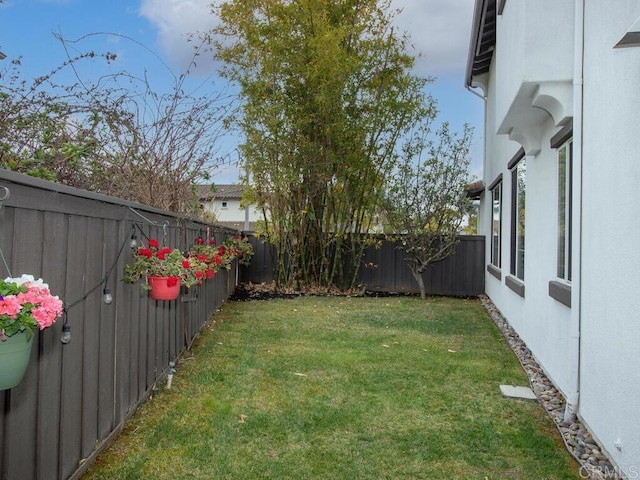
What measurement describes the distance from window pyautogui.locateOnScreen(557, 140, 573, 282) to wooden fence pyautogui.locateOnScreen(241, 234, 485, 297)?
5.57 metres

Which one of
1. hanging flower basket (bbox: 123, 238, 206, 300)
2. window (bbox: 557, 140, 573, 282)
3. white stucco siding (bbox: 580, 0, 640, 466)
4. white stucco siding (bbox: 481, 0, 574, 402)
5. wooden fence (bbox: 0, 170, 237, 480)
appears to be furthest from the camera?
window (bbox: 557, 140, 573, 282)

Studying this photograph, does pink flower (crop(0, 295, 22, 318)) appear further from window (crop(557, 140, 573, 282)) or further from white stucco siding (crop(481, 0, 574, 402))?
window (crop(557, 140, 573, 282))

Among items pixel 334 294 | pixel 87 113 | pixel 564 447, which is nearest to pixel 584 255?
pixel 564 447

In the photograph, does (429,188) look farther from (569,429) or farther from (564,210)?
(569,429)

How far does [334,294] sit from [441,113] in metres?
3.87

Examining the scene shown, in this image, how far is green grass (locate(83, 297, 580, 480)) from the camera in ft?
8.05

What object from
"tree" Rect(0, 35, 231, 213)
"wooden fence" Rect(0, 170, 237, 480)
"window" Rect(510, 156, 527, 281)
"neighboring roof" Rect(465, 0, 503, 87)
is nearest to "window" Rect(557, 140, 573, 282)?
"window" Rect(510, 156, 527, 281)

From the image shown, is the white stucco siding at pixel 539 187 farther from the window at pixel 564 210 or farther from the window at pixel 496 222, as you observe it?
the window at pixel 496 222

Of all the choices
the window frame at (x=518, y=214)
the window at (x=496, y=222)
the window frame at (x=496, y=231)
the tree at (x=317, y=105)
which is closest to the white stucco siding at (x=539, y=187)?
the window frame at (x=518, y=214)

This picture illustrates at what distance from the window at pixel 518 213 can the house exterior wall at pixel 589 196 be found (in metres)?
0.91

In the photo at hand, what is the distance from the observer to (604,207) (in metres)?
2.64

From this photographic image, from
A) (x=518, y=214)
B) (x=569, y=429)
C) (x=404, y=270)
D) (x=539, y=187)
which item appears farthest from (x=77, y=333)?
(x=404, y=270)

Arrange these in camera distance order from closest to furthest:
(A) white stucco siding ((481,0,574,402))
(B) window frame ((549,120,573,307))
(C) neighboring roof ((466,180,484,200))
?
(A) white stucco siding ((481,0,574,402)) → (B) window frame ((549,120,573,307)) → (C) neighboring roof ((466,180,484,200))

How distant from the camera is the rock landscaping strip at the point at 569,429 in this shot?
2438mm
